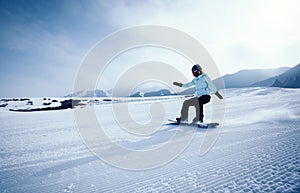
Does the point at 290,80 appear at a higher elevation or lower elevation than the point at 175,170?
higher

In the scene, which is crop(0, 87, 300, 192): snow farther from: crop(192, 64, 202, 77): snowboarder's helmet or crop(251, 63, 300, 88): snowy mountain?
crop(251, 63, 300, 88): snowy mountain

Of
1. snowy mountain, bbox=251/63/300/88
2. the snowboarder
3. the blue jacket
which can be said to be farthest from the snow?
snowy mountain, bbox=251/63/300/88

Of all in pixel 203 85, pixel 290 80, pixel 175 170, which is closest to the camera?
pixel 175 170

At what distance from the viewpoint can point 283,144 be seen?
3166mm

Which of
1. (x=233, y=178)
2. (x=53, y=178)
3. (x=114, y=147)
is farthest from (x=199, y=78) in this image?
(x=53, y=178)

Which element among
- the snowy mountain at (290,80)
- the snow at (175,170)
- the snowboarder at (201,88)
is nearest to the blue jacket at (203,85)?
the snowboarder at (201,88)

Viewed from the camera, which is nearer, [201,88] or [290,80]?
[201,88]

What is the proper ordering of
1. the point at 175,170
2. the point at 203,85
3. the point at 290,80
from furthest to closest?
the point at 290,80 → the point at 203,85 → the point at 175,170

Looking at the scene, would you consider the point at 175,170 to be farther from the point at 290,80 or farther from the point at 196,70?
the point at 290,80

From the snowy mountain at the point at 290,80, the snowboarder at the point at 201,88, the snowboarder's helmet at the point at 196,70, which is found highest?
the snowy mountain at the point at 290,80

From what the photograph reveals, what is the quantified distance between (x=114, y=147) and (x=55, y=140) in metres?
1.73

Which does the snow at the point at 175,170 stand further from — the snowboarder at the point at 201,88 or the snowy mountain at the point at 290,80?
the snowy mountain at the point at 290,80

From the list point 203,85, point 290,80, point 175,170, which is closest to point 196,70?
point 203,85

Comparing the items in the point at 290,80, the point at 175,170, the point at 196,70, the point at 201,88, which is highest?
the point at 290,80
